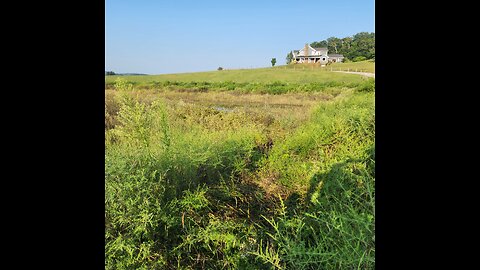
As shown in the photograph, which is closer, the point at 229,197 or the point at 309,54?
the point at 229,197

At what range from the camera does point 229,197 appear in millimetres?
2652

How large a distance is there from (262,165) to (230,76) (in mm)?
12167

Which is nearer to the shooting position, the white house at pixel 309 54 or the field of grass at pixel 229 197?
the field of grass at pixel 229 197

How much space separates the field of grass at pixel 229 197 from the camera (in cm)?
153

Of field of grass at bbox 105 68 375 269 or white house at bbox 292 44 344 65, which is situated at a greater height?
white house at bbox 292 44 344 65

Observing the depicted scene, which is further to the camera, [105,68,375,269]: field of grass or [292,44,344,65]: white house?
[292,44,344,65]: white house

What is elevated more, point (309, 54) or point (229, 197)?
point (309, 54)

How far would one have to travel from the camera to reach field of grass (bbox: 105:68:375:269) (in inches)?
60.4

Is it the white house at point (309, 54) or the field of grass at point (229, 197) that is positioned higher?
the white house at point (309, 54)
